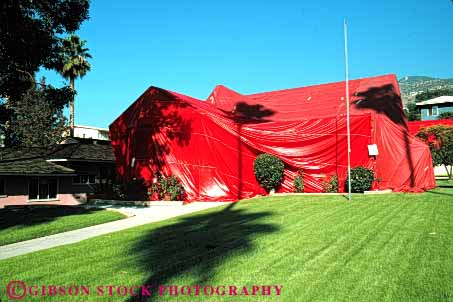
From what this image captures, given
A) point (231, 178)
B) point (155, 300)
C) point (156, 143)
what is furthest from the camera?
point (156, 143)

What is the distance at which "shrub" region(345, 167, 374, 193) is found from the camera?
1581 centimetres

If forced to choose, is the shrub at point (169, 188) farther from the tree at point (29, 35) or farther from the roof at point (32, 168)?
the tree at point (29, 35)

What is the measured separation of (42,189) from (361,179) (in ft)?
57.8

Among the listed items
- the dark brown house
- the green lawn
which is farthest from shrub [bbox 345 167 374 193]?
the dark brown house

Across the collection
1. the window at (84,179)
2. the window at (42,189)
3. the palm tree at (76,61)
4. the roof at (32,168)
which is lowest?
the window at (42,189)

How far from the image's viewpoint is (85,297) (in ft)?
14.7

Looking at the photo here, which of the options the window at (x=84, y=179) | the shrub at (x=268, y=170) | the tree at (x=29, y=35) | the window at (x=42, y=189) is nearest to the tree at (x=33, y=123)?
the window at (x=84, y=179)

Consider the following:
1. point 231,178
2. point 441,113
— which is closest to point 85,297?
point 231,178

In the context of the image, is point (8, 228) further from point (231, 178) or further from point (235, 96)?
point (235, 96)

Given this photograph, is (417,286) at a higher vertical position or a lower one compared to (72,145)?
lower

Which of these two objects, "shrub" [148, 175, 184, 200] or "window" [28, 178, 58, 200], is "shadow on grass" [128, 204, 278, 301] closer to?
"shrub" [148, 175, 184, 200]

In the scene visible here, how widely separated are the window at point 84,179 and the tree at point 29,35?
9.33 m

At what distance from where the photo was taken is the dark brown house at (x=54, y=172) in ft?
62.5

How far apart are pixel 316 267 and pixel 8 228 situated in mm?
9919
